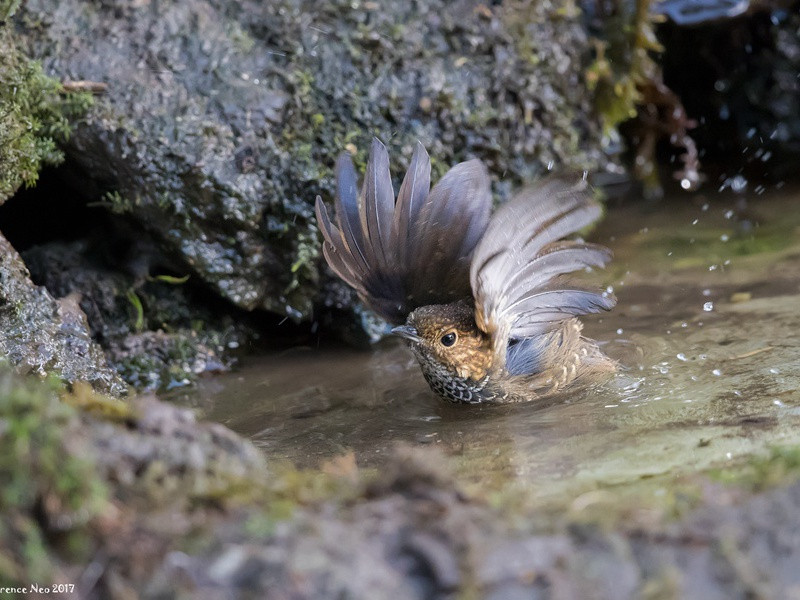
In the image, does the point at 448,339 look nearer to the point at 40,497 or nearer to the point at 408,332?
the point at 408,332

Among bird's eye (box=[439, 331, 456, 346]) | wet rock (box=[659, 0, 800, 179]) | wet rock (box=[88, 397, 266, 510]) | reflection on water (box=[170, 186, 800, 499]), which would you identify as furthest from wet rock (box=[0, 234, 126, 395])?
wet rock (box=[659, 0, 800, 179])

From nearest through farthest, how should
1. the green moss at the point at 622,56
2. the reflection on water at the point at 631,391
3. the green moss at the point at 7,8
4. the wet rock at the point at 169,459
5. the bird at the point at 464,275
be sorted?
→ the wet rock at the point at 169,459, the reflection on water at the point at 631,391, the bird at the point at 464,275, the green moss at the point at 7,8, the green moss at the point at 622,56

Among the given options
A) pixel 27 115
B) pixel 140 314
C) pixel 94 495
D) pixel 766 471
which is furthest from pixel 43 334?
pixel 766 471

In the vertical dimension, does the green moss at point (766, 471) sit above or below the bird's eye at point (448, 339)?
below

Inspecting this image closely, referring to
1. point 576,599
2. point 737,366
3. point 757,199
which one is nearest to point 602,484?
point 576,599

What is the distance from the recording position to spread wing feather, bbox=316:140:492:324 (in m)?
4.29

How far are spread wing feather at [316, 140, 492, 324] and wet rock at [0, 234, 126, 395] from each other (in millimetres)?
1492

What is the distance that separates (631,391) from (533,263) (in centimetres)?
81

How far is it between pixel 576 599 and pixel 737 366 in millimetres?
2688

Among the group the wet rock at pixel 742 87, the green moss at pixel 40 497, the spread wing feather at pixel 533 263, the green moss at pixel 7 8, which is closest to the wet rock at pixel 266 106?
the green moss at pixel 7 8

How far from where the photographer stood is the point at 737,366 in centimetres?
436

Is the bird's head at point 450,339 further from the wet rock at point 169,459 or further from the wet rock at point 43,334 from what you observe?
the wet rock at point 169,459

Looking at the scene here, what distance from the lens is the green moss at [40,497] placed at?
6.62 ft

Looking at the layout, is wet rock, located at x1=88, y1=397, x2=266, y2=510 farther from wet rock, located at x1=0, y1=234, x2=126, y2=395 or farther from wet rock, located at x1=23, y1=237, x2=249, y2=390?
wet rock, located at x1=23, y1=237, x2=249, y2=390
